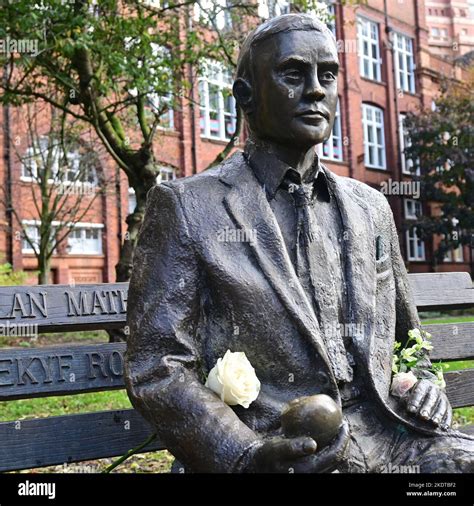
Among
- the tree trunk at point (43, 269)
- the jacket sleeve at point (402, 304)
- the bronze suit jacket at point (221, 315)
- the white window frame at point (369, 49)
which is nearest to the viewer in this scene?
the bronze suit jacket at point (221, 315)

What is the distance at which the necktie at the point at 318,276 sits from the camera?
250 cm

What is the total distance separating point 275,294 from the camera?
7.84 feet

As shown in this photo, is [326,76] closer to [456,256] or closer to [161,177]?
[161,177]

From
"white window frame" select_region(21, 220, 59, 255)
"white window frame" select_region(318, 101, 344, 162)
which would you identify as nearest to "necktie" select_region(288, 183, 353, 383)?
"white window frame" select_region(21, 220, 59, 255)

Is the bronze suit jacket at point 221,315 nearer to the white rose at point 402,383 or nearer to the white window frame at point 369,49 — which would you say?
the white rose at point 402,383

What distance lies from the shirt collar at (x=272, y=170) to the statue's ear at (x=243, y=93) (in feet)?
0.44

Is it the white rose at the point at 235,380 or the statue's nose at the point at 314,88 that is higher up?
the statue's nose at the point at 314,88

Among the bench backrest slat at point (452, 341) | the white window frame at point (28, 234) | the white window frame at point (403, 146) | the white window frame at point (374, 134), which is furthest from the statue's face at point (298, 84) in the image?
the white window frame at point (403, 146)

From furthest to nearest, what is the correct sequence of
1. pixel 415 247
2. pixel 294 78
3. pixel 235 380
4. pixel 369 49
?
pixel 415 247 < pixel 369 49 < pixel 294 78 < pixel 235 380

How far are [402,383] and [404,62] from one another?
28.7 meters

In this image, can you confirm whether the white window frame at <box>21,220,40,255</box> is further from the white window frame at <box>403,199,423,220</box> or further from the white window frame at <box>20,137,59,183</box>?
the white window frame at <box>403,199,423,220</box>

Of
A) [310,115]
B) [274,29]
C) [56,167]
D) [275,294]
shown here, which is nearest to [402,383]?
[275,294]

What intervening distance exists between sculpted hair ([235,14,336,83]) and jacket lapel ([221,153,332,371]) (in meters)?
0.39
